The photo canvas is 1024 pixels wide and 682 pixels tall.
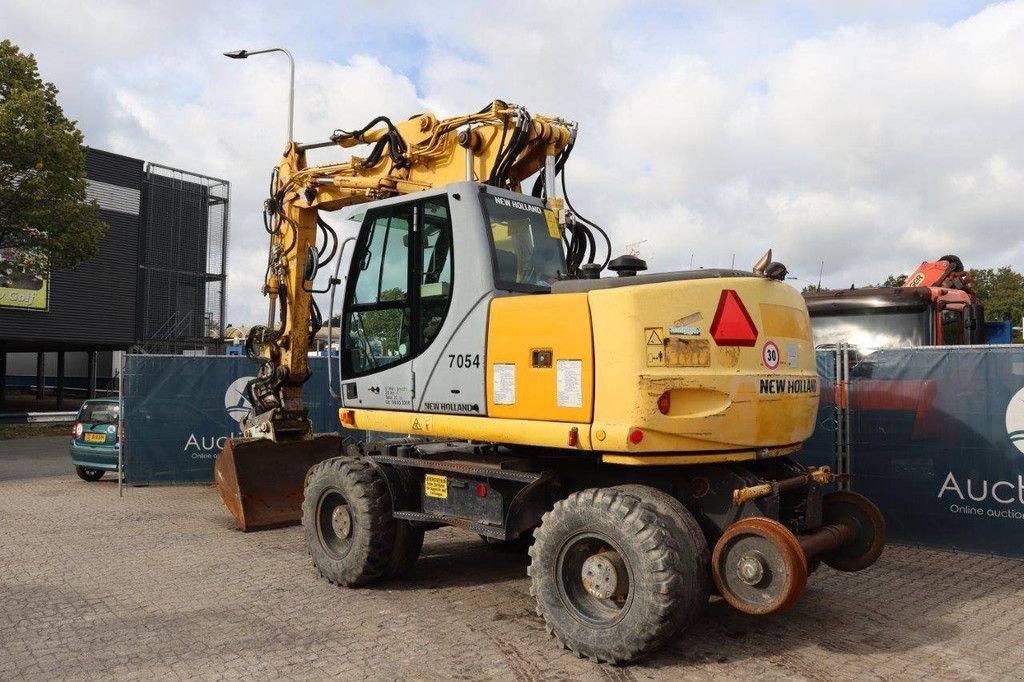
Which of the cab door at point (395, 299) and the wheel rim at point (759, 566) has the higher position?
the cab door at point (395, 299)

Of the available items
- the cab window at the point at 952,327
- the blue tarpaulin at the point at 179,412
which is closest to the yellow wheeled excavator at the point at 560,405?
the cab window at the point at 952,327

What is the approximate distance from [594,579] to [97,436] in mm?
10288

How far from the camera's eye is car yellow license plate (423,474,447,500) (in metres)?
6.02

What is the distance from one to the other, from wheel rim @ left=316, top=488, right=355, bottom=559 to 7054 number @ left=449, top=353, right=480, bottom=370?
1637mm

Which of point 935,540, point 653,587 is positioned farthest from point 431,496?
point 935,540

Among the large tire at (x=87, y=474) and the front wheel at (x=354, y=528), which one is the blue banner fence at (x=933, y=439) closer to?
the front wheel at (x=354, y=528)

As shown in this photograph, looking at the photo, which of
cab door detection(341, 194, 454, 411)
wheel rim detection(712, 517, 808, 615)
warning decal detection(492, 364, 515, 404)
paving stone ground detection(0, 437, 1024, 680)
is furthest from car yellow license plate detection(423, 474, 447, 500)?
wheel rim detection(712, 517, 808, 615)

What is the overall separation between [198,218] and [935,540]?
3472 cm

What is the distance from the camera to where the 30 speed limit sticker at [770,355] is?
5.08 m

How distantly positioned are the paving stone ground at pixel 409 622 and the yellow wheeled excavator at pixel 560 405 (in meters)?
0.41

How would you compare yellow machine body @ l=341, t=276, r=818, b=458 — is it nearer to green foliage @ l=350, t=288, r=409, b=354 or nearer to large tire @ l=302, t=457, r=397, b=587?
green foliage @ l=350, t=288, r=409, b=354

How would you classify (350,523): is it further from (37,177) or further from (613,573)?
(37,177)

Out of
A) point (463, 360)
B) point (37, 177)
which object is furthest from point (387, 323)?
point (37, 177)

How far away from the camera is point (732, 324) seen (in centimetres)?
495
